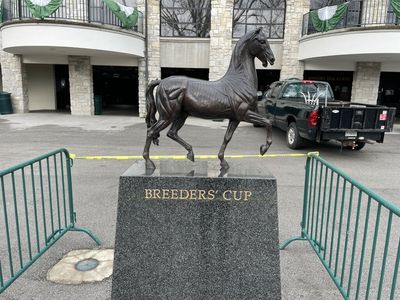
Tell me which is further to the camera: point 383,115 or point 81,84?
point 81,84

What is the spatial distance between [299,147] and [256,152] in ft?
4.89

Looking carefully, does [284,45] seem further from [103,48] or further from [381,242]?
[381,242]

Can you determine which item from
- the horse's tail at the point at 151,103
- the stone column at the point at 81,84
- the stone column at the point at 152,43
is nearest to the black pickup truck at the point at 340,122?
the horse's tail at the point at 151,103

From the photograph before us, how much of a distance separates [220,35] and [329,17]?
5.44 metres

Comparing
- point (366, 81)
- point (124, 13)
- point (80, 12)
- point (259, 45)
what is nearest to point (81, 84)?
point (80, 12)

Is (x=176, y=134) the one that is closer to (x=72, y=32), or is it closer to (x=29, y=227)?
(x=29, y=227)

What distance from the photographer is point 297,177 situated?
720 cm

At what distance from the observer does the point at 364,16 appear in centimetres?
1644

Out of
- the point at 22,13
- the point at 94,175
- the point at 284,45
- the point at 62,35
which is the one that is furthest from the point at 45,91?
the point at 94,175

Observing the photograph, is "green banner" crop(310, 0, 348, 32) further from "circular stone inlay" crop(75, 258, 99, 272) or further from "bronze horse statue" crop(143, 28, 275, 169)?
"circular stone inlay" crop(75, 258, 99, 272)

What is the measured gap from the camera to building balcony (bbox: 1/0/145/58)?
47.5 feet

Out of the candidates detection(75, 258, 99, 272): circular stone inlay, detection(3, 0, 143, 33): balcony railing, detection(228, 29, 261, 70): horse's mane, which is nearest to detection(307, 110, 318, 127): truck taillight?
detection(228, 29, 261, 70): horse's mane

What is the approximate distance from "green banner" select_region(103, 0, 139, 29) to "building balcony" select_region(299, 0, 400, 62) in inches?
346

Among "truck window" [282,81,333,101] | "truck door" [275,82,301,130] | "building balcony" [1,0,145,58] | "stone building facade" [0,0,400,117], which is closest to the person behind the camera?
"truck door" [275,82,301,130]
